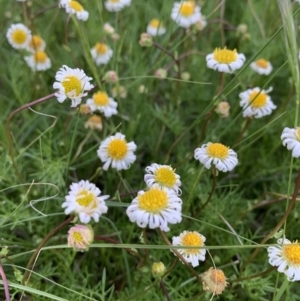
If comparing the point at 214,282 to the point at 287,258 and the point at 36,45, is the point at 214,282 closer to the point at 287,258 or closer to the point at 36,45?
the point at 287,258

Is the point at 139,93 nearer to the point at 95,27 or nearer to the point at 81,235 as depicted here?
the point at 95,27

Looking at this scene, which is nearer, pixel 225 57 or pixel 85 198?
pixel 85 198

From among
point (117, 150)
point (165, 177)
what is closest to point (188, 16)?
point (117, 150)

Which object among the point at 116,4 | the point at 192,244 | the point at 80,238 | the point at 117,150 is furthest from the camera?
the point at 116,4

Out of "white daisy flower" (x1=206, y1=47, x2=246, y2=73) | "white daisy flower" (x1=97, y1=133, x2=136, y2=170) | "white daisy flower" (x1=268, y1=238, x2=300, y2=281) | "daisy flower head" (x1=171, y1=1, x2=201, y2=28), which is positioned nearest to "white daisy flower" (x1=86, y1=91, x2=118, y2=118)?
"white daisy flower" (x1=97, y1=133, x2=136, y2=170)

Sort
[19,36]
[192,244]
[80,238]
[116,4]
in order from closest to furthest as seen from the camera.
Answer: [80,238] < [192,244] < [19,36] < [116,4]

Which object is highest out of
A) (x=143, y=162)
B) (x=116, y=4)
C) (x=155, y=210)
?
(x=116, y=4)

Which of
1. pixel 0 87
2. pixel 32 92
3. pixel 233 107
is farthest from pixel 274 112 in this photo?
pixel 0 87
